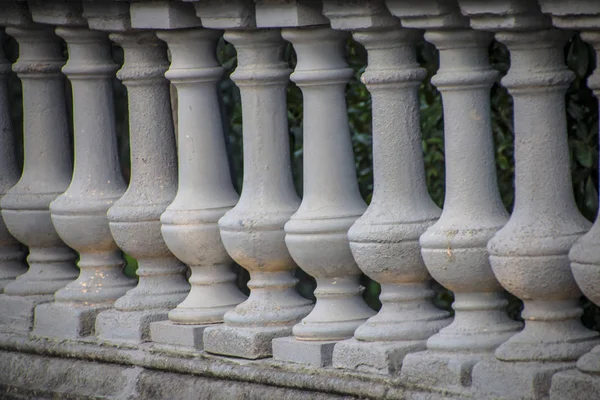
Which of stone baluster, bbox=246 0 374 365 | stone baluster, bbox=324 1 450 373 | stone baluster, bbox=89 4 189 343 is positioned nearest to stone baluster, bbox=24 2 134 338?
stone baluster, bbox=89 4 189 343

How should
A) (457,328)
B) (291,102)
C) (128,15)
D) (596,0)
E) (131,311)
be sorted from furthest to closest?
1. (291,102)
2. (131,311)
3. (128,15)
4. (457,328)
5. (596,0)

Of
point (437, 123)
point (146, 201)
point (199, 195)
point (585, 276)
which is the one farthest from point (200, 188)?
point (437, 123)

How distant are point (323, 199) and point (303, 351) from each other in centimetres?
35

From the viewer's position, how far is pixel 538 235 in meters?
2.67

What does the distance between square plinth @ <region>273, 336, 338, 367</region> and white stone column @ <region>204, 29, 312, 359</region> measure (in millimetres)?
71

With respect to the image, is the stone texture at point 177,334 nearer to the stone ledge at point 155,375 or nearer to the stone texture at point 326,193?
the stone ledge at point 155,375

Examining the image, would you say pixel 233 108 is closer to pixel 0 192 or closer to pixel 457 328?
pixel 0 192

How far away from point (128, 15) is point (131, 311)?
0.78 meters

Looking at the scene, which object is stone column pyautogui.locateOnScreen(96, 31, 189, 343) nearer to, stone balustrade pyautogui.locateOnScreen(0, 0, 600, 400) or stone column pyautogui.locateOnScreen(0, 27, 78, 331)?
stone balustrade pyautogui.locateOnScreen(0, 0, 600, 400)

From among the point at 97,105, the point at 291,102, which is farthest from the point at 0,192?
the point at 291,102

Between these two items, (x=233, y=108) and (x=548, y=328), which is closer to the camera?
(x=548, y=328)

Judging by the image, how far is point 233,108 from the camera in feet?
17.6

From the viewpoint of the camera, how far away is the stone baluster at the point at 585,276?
95.7 inches

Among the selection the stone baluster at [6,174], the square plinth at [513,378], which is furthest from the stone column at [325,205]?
the stone baluster at [6,174]
